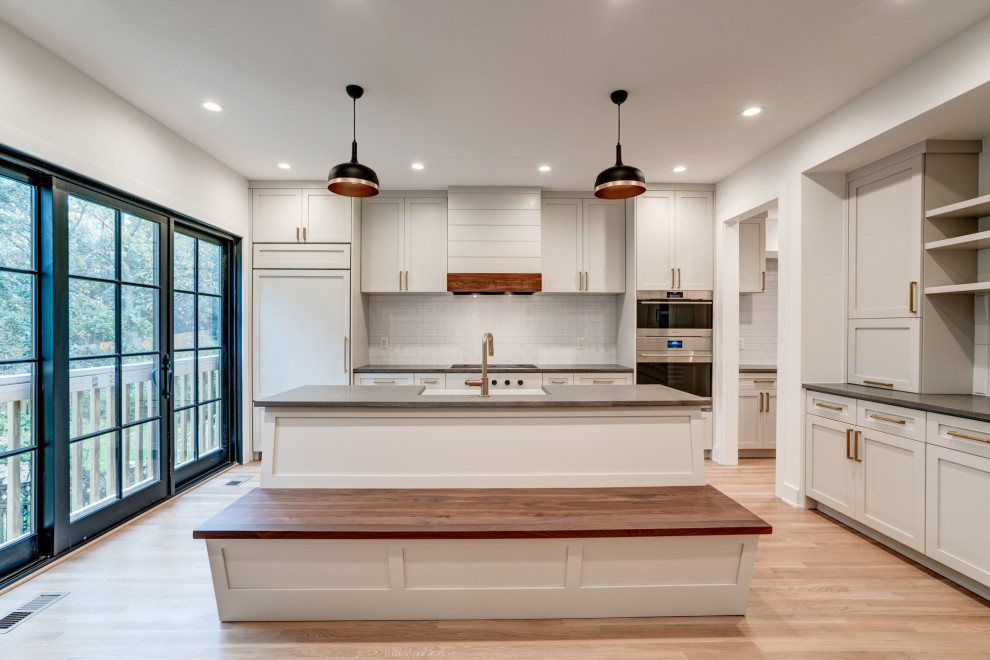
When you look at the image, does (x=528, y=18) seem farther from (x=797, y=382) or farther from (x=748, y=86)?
(x=797, y=382)

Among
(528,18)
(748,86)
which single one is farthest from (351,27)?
(748,86)

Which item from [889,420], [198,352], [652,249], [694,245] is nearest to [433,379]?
[198,352]

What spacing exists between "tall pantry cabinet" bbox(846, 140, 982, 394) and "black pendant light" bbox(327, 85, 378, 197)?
324 centimetres

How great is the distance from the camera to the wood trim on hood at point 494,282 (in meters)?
4.55

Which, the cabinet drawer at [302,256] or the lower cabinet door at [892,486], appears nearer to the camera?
the lower cabinet door at [892,486]

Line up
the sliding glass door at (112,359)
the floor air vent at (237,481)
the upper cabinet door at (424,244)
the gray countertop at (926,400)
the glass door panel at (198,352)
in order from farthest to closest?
1. the upper cabinet door at (424,244)
2. the floor air vent at (237,481)
3. the glass door panel at (198,352)
4. the sliding glass door at (112,359)
5. the gray countertop at (926,400)

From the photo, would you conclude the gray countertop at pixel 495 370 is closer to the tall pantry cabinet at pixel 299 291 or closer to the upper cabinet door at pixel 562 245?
the tall pantry cabinet at pixel 299 291

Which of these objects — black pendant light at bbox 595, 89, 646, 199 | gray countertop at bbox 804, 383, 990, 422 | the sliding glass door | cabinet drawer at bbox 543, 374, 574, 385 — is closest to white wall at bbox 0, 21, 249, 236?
the sliding glass door

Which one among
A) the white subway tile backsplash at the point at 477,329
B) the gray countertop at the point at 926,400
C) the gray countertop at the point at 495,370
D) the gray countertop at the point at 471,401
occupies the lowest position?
the gray countertop at the point at 495,370

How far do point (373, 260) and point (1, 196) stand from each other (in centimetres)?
274

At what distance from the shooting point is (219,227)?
3.94 meters

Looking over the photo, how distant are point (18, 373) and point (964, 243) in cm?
513

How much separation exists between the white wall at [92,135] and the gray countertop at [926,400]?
472 centimetres

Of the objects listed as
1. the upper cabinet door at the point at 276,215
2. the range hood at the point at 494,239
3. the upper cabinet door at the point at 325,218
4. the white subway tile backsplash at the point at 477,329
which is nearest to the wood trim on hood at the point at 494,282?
the range hood at the point at 494,239
